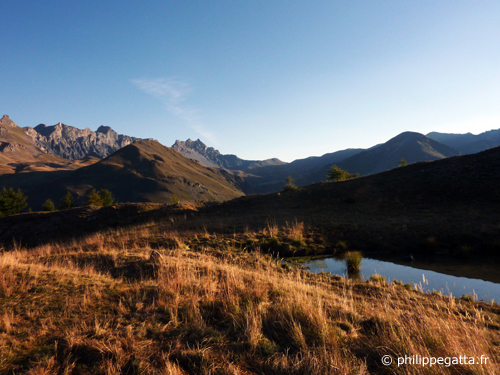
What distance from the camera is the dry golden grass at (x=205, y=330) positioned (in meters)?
3.24

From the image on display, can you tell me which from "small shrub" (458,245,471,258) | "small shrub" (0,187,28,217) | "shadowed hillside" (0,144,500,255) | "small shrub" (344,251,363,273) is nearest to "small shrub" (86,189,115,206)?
"small shrub" (0,187,28,217)

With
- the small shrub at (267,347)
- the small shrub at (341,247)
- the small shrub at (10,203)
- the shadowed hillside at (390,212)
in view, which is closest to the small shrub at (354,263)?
the small shrub at (341,247)

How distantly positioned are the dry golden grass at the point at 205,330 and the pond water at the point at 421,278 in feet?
6.99

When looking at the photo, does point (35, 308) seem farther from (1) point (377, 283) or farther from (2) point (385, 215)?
(2) point (385, 215)

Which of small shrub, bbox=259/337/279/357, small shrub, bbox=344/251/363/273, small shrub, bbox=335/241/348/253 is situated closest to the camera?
small shrub, bbox=259/337/279/357

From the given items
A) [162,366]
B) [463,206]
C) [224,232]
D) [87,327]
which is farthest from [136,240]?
[463,206]

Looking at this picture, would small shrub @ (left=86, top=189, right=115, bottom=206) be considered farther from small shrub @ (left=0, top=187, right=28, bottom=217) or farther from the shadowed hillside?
the shadowed hillside

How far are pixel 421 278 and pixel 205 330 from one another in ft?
33.1

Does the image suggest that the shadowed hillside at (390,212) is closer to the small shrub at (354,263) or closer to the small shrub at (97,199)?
the small shrub at (354,263)

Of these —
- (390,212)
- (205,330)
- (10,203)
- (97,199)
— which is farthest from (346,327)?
(10,203)

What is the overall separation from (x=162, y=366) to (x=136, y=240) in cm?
1392

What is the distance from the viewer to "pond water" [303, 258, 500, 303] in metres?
8.49

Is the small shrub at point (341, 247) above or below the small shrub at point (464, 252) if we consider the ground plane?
above

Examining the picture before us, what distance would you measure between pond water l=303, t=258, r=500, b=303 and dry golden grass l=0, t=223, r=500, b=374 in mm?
2130
